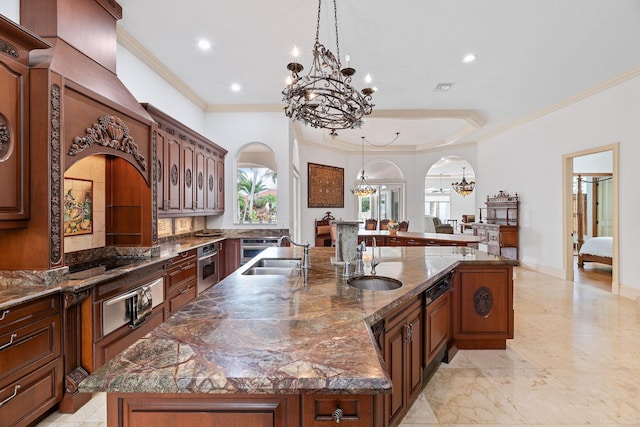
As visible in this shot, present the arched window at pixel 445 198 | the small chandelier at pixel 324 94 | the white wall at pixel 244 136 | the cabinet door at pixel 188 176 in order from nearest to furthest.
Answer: the small chandelier at pixel 324 94
the cabinet door at pixel 188 176
the white wall at pixel 244 136
the arched window at pixel 445 198

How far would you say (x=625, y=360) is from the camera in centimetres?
263

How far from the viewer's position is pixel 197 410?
3.16ft

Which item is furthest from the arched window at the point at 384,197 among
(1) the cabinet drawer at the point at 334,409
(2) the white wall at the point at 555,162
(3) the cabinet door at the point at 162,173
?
(1) the cabinet drawer at the point at 334,409

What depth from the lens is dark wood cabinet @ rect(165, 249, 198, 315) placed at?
3233 millimetres

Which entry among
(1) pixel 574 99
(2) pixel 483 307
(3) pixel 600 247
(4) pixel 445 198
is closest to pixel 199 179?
(2) pixel 483 307

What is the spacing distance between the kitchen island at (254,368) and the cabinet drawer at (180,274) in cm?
199

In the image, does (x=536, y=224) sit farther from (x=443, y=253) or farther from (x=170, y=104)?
(x=170, y=104)

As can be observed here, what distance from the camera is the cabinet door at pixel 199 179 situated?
4.47 metres

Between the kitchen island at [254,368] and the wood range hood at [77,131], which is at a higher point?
the wood range hood at [77,131]

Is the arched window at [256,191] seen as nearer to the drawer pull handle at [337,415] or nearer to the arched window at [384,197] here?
the arched window at [384,197]

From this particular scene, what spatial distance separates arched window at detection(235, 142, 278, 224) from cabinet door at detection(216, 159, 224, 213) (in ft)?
0.88

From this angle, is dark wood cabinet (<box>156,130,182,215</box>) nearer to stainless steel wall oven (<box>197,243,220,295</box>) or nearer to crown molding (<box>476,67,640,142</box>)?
stainless steel wall oven (<box>197,243,220,295</box>)

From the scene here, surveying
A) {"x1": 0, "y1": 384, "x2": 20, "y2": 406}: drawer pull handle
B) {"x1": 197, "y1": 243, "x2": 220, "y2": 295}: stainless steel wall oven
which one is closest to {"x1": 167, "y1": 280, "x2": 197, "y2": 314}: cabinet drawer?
{"x1": 197, "y1": 243, "x2": 220, "y2": 295}: stainless steel wall oven

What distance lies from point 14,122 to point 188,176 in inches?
95.3
